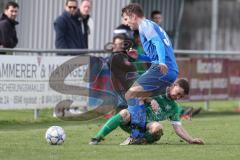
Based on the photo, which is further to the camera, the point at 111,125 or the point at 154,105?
the point at 154,105

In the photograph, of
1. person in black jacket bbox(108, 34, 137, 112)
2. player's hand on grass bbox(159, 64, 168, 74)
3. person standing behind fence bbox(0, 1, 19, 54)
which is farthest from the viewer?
person in black jacket bbox(108, 34, 137, 112)

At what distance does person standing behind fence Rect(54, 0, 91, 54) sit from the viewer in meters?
19.1

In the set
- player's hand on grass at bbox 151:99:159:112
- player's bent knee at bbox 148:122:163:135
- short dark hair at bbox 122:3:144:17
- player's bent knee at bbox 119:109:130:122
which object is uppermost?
short dark hair at bbox 122:3:144:17

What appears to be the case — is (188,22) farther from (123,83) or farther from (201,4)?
(123,83)

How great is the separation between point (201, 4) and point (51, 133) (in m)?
31.8

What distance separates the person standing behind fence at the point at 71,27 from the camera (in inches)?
754

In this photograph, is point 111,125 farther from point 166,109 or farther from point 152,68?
point 152,68

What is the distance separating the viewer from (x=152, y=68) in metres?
13.1

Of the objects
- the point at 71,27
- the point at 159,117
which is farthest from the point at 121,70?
the point at 159,117

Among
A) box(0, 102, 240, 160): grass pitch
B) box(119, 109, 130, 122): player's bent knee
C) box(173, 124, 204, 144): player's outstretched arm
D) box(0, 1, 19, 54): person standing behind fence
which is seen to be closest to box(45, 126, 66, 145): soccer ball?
box(0, 102, 240, 160): grass pitch

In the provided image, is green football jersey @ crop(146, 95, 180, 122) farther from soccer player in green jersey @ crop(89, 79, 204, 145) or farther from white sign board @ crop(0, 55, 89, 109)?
white sign board @ crop(0, 55, 89, 109)

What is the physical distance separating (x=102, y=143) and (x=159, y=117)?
0.98 meters

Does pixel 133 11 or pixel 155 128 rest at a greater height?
pixel 133 11

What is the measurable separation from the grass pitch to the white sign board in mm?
408
